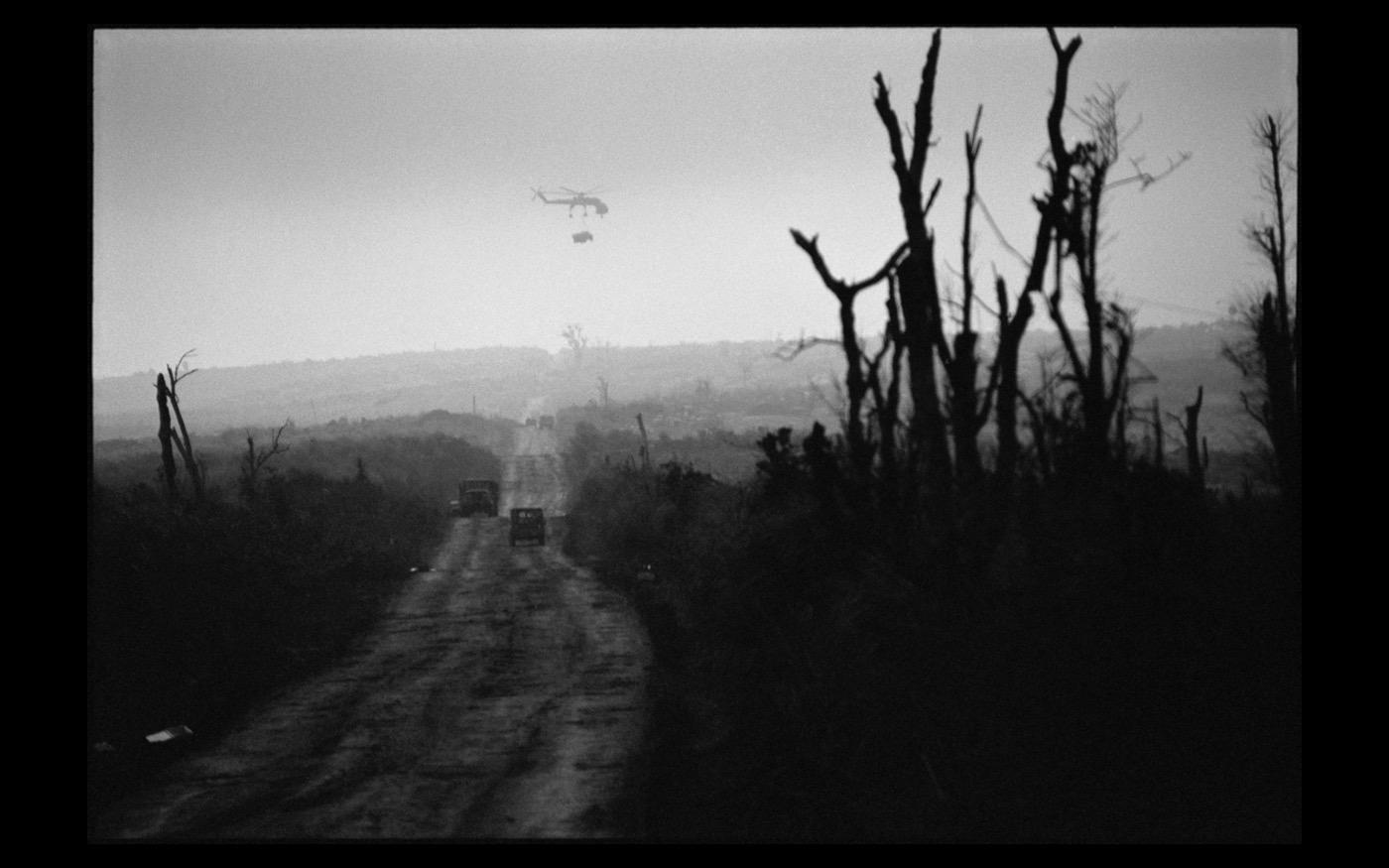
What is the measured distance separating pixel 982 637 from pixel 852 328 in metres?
5.27

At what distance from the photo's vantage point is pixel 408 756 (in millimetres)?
11891

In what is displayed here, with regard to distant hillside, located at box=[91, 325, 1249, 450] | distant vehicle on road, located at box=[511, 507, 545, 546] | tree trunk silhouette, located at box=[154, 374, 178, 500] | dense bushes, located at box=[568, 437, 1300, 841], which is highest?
distant hillside, located at box=[91, 325, 1249, 450]

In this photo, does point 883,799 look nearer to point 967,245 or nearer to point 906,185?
point 906,185

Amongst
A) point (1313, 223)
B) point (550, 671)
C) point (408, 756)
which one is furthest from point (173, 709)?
point (1313, 223)

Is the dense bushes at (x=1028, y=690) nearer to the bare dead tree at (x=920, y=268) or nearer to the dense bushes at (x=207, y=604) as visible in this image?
the bare dead tree at (x=920, y=268)

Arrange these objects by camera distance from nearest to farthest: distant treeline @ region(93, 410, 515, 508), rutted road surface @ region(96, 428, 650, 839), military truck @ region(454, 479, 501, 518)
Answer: rutted road surface @ region(96, 428, 650, 839)
distant treeline @ region(93, 410, 515, 508)
military truck @ region(454, 479, 501, 518)

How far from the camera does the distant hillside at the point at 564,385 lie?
234 ft

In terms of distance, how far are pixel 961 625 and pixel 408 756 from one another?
5.97 metres

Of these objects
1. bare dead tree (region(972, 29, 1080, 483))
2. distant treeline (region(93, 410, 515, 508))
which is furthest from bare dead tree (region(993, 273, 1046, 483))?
distant treeline (region(93, 410, 515, 508))

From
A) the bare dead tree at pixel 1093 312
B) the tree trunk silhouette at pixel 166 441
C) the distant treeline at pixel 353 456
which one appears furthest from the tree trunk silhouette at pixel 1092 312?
the distant treeline at pixel 353 456

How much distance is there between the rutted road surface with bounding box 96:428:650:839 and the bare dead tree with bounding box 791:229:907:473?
14.7 feet

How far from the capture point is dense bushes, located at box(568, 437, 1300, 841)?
903cm

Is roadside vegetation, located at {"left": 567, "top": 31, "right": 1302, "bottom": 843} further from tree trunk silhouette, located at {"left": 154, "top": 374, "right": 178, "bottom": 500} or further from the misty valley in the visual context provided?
tree trunk silhouette, located at {"left": 154, "top": 374, "right": 178, "bottom": 500}

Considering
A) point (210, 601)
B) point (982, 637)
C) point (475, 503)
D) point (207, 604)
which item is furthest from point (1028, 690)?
point (475, 503)
